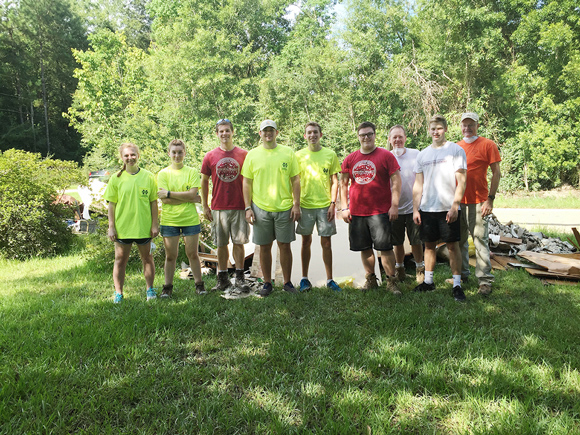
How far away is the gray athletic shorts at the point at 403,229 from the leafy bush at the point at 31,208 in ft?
23.5

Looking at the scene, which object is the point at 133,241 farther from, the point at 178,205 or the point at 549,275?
the point at 549,275

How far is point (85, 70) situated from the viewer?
79.3ft

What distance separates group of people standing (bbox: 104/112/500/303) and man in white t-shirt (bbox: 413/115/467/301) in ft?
0.04

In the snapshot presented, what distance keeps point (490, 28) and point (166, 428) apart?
21479 mm

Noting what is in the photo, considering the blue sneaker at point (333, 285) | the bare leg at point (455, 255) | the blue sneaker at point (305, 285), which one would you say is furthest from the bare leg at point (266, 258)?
the bare leg at point (455, 255)

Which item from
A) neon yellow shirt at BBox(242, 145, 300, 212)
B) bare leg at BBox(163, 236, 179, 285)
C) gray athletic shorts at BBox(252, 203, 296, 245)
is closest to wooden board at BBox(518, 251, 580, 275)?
gray athletic shorts at BBox(252, 203, 296, 245)

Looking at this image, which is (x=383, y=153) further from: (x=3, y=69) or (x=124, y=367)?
(x=3, y=69)

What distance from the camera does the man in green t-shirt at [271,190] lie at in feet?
15.9

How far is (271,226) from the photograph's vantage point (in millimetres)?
4938

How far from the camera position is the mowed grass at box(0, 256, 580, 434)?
244 centimetres

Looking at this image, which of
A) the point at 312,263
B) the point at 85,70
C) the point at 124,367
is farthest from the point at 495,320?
the point at 85,70

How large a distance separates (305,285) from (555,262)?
391 cm

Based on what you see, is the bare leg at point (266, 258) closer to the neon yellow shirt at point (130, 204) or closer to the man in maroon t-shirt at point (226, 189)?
the man in maroon t-shirt at point (226, 189)

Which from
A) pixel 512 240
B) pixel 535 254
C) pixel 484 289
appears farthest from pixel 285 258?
pixel 512 240
